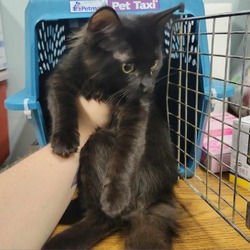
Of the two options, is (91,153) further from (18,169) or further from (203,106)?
(203,106)

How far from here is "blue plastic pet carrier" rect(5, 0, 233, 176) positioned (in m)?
0.93

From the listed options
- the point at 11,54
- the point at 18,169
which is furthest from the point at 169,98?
the point at 11,54

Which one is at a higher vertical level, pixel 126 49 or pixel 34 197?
pixel 126 49

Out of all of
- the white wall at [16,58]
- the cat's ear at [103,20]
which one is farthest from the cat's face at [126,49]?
the white wall at [16,58]

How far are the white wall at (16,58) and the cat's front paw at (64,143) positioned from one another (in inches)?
31.8

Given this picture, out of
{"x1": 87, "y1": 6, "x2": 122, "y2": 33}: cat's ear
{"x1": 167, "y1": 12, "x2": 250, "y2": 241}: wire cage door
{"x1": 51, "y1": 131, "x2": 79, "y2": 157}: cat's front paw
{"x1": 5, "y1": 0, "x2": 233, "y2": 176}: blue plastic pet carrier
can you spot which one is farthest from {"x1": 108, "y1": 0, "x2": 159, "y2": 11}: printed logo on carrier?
{"x1": 51, "y1": 131, "x2": 79, "y2": 157}: cat's front paw

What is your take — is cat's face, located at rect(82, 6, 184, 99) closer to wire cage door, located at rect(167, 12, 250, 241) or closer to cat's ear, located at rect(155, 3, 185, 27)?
cat's ear, located at rect(155, 3, 185, 27)

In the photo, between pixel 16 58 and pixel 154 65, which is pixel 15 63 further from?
pixel 154 65

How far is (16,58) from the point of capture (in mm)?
1473

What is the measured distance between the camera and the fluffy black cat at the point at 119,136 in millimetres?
748

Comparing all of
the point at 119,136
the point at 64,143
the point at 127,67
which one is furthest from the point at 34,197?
the point at 127,67

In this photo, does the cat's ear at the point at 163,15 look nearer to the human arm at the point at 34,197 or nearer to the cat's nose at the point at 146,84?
the cat's nose at the point at 146,84

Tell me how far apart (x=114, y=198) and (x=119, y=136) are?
19 centimetres

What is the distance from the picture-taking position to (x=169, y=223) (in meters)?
0.77
